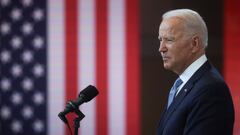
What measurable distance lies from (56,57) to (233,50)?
1.38 meters

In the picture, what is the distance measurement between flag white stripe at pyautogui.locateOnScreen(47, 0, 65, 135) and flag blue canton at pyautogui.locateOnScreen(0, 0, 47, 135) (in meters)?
0.05

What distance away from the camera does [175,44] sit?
5.54 ft

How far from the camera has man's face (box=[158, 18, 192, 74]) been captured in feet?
5.49

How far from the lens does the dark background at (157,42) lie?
3770 millimetres

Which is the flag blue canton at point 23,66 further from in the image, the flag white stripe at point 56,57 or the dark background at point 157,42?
the dark background at point 157,42

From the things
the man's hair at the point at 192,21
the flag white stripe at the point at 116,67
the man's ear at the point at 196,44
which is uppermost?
the man's hair at the point at 192,21

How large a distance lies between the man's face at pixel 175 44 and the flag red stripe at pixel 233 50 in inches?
86.9

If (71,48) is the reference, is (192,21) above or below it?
above

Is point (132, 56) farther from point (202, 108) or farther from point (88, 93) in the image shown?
point (202, 108)

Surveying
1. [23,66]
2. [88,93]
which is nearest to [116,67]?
[23,66]

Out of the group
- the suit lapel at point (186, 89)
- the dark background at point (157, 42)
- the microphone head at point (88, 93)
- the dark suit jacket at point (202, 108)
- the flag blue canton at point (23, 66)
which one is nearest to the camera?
the dark suit jacket at point (202, 108)

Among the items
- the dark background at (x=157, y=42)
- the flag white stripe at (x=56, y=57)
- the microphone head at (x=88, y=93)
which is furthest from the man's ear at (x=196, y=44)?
the flag white stripe at (x=56, y=57)

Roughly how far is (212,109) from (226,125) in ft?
0.23

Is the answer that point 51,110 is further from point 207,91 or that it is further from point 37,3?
point 207,91
